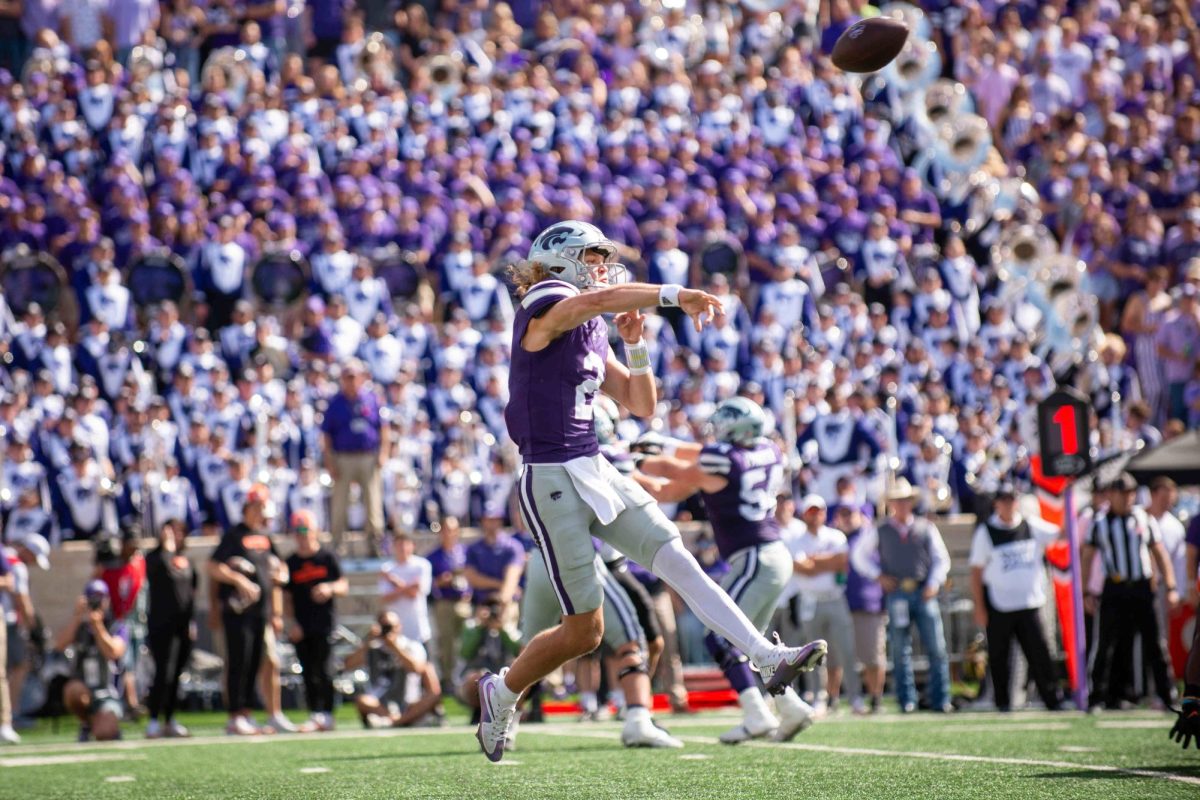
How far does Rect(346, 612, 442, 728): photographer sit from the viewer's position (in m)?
12.1

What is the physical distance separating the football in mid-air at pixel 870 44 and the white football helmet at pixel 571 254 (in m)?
1.81

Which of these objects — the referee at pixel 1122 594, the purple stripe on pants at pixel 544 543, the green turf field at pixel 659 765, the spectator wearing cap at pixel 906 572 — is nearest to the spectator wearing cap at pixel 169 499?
the green turf field at pixel 659 765

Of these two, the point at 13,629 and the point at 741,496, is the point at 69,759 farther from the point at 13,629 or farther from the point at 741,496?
the point at 741,496

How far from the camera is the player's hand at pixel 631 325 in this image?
6.59m

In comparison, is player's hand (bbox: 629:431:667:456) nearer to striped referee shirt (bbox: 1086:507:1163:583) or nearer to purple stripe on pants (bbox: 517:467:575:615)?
purple stripe on pants (bbox: 517:467:575:615)

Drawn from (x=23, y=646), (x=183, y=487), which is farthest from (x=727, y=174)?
(x=23, y=646)

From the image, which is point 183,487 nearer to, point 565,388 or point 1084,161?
point 565,388

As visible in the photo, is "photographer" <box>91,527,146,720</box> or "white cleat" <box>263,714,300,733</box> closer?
"white cleat" <box>263,714,300,733</box>

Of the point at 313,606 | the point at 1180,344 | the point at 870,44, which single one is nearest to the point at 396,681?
the point at 313,606

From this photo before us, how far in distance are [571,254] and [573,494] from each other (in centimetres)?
89

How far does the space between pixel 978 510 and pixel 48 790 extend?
862cm

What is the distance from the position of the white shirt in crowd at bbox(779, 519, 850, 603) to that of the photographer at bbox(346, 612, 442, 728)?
8.42 feet

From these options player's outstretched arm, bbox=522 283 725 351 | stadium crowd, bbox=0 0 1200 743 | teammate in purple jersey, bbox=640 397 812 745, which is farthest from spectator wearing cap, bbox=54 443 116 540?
player's outstretched arm, bbox=522 283 725 351

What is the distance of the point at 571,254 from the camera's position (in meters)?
6.75
